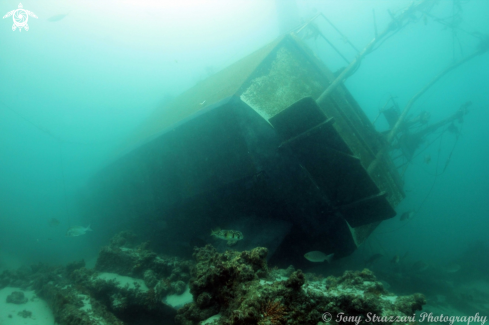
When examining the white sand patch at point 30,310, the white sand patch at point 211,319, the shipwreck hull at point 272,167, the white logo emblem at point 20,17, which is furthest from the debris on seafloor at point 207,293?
the white logo emblem at point 20,17

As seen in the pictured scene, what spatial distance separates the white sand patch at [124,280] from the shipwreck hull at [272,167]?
1.62m

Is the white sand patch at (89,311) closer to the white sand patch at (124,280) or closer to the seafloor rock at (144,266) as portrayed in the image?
the white sand patch at (124,280)

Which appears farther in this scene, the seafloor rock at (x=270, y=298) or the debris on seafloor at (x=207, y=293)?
the debris on seafloor at (x=207, y=293)

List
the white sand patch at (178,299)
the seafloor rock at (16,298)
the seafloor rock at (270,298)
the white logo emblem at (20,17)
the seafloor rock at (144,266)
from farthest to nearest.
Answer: the white logo emblem at (20,17) < the seafloor rock at (16,298) < the seafloor rock at (144,266) < the white sand patch at (178,299) < the seafloor rock at (270,298)

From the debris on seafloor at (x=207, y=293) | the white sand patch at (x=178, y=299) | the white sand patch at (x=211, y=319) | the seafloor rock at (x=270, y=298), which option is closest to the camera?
the seafloor rock at (x=270, y=298)

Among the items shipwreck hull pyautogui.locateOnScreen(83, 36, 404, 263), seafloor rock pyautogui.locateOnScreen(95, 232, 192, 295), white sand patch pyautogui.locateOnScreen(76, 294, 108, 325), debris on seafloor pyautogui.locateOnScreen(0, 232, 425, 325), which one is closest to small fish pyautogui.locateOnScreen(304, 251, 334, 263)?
shipwreck hull pyautogui.locateOnScreen(83, 36, 404, 263)

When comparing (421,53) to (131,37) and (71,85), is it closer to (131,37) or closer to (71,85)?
(131,37)

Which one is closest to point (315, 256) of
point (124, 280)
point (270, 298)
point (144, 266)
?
point (270, 298)

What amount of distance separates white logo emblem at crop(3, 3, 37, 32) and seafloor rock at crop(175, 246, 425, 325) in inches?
1916

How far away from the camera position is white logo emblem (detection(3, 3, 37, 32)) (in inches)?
1313

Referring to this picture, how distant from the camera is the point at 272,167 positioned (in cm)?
482

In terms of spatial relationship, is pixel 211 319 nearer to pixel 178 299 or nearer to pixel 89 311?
pixel 178 299

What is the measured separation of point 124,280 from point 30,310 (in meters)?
2.79

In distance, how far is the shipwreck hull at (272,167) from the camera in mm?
4309
